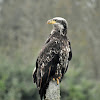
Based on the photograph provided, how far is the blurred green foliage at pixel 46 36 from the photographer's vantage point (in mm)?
16391

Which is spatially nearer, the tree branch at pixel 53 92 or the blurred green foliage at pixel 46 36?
the tree branch at pixel 53 92

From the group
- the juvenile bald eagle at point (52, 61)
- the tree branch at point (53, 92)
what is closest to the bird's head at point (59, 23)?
the juvenile bald eagle at point (52, 61)

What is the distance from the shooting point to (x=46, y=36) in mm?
21344

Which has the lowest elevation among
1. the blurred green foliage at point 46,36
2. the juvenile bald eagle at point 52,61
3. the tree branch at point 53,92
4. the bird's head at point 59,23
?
the tree branch at point 53,92

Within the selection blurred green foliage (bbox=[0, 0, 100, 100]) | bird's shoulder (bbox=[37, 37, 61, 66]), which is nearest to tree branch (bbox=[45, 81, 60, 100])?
bird's shoulder (bbox=[37, 37, 61, 66])

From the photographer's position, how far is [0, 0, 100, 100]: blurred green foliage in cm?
1639

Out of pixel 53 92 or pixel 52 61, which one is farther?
pixel 52 61

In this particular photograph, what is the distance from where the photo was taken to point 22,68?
16219mm

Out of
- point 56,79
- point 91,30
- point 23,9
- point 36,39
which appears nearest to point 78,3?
point 91,30

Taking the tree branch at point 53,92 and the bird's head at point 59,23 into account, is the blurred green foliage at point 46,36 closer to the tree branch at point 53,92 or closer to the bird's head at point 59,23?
the bird's head at point 59,23

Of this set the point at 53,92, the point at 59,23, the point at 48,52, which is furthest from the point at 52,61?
the point at 59,23

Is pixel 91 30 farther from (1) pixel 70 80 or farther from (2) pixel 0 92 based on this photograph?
(2) pixel 0 92

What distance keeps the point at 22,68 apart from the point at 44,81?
1072cm

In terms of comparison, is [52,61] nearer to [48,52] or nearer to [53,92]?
[48,52]
